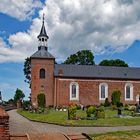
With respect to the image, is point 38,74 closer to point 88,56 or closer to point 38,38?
point 38,38

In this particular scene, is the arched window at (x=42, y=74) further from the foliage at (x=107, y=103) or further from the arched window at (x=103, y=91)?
the foliage at (x=107, y=103)

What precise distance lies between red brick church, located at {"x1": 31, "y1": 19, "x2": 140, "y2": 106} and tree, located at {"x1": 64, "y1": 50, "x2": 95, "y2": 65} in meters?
21.3

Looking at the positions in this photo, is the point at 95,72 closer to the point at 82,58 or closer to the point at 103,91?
the point at 103,91

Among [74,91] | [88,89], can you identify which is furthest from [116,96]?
[74,91]

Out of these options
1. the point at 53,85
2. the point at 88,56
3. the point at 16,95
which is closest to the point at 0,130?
the point at 53,85

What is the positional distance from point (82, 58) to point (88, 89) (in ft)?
83.4

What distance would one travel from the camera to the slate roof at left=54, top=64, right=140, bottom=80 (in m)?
63.3

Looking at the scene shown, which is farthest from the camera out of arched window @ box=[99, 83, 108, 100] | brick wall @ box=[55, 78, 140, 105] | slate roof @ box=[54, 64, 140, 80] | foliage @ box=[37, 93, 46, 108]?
arched window @ box=[99, 83, 108, 100]

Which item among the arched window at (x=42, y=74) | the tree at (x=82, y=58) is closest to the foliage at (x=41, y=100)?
the arched window at (x=42, y=74)

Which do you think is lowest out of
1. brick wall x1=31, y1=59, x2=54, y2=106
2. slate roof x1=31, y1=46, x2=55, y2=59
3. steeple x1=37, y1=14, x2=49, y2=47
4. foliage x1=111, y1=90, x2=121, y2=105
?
foliage x1=111, y1=90, x2=121, y2=105

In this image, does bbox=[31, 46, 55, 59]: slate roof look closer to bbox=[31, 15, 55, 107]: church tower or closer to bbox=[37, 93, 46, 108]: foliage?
bbox=[31, 15, 55, 107]: church tower

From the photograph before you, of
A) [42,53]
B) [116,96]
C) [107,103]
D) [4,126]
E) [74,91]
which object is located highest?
[42,53]

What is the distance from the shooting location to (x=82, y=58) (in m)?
87.8

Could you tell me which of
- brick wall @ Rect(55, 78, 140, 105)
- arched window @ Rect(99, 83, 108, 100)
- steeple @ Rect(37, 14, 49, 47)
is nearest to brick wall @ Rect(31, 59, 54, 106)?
brick wall @ Rect(55, 78, 140, 105)
